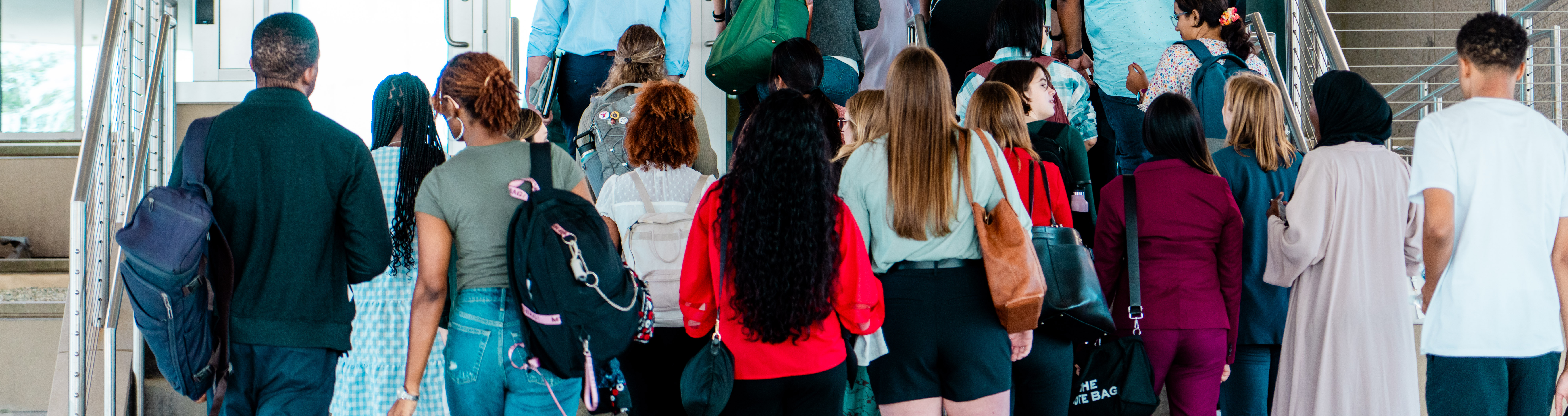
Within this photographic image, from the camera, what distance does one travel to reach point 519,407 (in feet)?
8.54

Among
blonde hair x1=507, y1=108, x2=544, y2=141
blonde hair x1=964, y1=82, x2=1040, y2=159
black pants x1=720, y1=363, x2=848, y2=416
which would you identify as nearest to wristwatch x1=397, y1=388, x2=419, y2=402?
black pants x1=720, y1=363, x2=848, y2=416

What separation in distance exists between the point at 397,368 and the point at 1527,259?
361cm

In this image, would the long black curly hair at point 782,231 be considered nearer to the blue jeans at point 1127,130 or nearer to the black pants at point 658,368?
the black pants at point 658,368

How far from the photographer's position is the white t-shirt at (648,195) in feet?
11.1

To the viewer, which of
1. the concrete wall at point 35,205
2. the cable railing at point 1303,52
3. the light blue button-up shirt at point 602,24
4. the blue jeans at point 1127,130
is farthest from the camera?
the concrete wall at point 35,205

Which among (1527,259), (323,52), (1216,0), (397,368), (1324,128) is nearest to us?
(1527,259)

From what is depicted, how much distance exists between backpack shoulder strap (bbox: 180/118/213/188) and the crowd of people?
0.02 m

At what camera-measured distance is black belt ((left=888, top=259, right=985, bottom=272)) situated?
2.85 m

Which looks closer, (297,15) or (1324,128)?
(297,15)

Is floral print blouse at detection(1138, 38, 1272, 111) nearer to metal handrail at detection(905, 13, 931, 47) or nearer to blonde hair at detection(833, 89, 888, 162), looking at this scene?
metal handrail at detection(905, 13, 931, 47)

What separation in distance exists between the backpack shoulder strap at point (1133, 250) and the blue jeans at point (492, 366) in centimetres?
194

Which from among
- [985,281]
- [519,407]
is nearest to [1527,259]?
[985,281]

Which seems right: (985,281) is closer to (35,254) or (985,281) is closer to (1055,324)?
(1055,324)

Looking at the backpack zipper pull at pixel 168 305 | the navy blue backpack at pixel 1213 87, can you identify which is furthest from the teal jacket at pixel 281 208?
the navy blue backpack at pixel 1213 87
